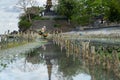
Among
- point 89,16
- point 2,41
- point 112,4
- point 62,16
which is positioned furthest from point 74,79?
point 62,16

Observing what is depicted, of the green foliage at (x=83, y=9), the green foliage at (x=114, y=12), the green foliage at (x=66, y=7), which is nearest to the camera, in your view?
the green foliage at (x=114, y=12)

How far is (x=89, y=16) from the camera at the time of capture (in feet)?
Result: 306

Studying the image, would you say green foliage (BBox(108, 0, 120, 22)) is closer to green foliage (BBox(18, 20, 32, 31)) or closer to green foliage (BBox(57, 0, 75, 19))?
green foliage (BBox(57, 0, 75, 19))

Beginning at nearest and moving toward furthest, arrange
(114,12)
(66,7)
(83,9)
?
1. (114,12)
2. (83,9)
3. (66,7)

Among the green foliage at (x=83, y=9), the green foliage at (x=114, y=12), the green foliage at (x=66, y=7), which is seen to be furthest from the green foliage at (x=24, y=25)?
the green foliage at (x=114, y=12)

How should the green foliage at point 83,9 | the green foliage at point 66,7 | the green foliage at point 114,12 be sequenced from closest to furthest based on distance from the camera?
the green foliage at point 114,12, the green foliage at point 83,9, the green foliage at point 66,7

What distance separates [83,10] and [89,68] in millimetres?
73445

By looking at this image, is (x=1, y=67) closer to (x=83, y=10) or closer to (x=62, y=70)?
(x=62, y=70)

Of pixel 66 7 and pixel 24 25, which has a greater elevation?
pixel 66 7

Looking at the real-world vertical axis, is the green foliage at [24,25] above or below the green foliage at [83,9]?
below

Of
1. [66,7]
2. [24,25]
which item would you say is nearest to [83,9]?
[66,7]

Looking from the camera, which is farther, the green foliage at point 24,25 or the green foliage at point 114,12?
the green foliage at point 24,25

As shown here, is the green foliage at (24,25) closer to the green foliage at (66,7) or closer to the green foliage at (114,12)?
the green foliage at (66,7)

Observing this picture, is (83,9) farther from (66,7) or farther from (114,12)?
(114,12)
